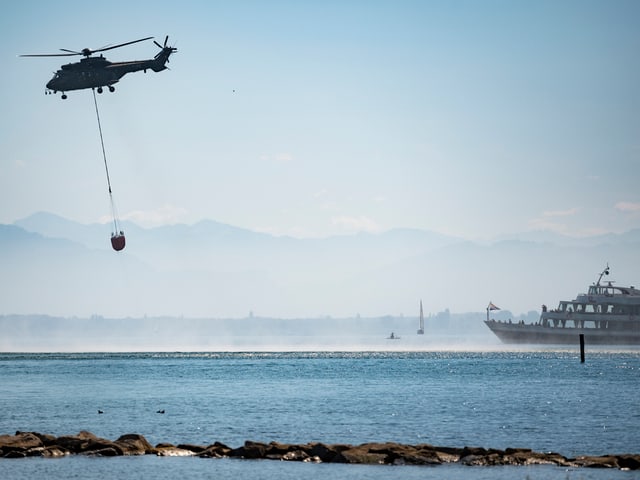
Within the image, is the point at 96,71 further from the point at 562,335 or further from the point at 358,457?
the point at 562,335

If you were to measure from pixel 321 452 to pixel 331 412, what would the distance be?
23727 mm

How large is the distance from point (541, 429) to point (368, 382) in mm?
43768

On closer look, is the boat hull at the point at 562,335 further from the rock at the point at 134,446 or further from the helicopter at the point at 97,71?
the rock at the point at 134,446

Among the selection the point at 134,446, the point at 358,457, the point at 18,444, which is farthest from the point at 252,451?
the point at 18,444

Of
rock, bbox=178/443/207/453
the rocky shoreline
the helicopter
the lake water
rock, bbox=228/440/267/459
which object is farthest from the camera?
the helicopter

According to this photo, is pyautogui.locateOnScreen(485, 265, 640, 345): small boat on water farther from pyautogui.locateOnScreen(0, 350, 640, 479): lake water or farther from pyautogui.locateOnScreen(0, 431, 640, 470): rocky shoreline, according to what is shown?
pyautogui.locateOnScreen(0, 431, 640, 470): rocky shoreline

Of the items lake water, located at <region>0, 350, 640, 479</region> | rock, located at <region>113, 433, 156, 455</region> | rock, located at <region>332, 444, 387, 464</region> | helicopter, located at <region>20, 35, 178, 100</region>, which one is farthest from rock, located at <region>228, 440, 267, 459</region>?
helicopter, located at <region>20, 35, 178, 100</region>

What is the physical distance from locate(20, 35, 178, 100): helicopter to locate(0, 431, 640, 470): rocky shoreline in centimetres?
4408

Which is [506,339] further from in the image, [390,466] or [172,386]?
[390,466]

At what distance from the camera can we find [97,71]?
89500 mm

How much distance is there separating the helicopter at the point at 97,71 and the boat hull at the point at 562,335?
111 metres

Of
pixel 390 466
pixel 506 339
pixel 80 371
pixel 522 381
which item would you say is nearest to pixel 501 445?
pixel 390 466

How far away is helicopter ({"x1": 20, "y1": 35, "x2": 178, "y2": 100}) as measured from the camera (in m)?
88.8

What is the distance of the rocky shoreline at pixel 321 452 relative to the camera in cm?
4444
